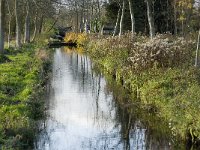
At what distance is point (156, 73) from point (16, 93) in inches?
233

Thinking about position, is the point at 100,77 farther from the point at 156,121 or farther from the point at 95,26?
the point at 95,26

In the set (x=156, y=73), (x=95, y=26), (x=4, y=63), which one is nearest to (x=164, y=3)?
(x=95, y=26)

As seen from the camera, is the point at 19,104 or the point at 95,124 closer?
the point at 19,104

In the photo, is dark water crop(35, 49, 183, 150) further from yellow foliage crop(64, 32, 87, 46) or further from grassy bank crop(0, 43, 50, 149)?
yellow foliage crop(64, 32, 87, 46)

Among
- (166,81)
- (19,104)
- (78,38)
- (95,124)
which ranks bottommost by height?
(95,124)

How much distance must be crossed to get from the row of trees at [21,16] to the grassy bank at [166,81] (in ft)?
18.2

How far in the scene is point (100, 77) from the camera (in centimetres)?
2612

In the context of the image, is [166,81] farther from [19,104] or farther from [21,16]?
[21,16]

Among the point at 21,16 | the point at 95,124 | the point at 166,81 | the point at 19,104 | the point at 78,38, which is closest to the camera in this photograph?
the point at 19,104

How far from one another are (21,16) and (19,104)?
1622 inches

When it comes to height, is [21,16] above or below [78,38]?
above

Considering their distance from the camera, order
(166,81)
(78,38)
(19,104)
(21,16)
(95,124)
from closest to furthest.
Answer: (19,104), (95,124), (166,81), (21,16), (78,38)

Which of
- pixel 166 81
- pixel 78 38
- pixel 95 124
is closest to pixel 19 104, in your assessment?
pixel 95 124

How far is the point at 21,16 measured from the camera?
177ft
